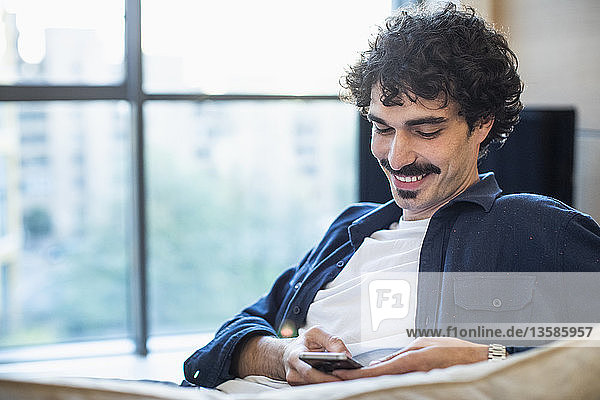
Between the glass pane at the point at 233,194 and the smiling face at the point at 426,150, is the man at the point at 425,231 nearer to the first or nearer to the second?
the smiling face at the point at 426,150

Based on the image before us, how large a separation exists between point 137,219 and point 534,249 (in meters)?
2.01

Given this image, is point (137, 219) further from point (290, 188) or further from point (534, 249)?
point (534, 249)

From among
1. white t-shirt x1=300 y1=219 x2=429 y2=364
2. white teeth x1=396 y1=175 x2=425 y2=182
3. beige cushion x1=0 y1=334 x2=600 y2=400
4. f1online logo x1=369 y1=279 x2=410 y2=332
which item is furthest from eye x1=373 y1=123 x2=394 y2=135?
beige cushion x1=0 y1=334 x2=600 y2=400

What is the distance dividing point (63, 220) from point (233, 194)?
75 cm

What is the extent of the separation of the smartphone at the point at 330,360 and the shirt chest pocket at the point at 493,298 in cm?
29

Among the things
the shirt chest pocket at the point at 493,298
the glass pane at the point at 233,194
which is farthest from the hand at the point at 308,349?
the glass pane at the point at 233,194

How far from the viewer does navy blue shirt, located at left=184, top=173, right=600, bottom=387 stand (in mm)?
1329

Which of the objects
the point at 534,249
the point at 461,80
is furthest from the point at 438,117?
the point at 534,249

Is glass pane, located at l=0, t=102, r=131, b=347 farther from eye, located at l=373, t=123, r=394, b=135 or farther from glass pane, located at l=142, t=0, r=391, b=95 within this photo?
eye, located at l=373, t=123, r=394, b=135

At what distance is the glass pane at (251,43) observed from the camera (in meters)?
3.04

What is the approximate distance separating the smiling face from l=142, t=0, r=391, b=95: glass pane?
5.16 feet

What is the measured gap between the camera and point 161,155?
3141 millimetres

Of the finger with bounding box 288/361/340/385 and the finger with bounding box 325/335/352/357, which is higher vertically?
Result: the finger with bounding box 325/335/352/357

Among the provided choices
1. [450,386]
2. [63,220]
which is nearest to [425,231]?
[450,386]
